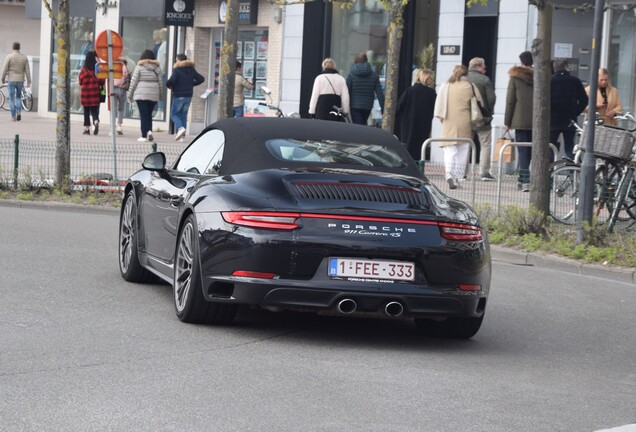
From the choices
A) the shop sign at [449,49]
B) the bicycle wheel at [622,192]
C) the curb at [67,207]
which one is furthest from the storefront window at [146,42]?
the bicycle wheel at [622,192]

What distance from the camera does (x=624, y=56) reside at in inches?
984

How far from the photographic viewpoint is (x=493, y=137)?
83.6 feet

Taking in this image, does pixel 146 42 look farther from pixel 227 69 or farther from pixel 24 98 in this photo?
pixel 227 69

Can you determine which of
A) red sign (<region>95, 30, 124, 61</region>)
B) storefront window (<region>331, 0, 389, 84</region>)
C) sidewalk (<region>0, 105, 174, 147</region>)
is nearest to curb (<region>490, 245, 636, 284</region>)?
red sign (<region>95, 30, 124, 61</region>)

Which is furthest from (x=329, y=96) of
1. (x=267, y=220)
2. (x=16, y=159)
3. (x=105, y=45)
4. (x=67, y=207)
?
(x=267, y=220)

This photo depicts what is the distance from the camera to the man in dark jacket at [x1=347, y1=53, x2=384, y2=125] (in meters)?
25.9

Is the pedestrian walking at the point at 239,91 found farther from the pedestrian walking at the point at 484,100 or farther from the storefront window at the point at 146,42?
the pedestrian walking at the point at 484,100

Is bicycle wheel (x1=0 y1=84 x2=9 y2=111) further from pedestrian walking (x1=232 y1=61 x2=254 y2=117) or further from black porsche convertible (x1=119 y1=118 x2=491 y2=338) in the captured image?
black porsche convertible (x1=119 y1=118 x2=491 y2=338)

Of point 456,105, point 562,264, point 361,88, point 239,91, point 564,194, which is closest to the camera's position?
point 562,264

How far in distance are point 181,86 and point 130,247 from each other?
67.0 ft

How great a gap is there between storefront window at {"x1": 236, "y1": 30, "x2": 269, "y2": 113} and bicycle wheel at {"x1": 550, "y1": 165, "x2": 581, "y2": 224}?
55.9 ft

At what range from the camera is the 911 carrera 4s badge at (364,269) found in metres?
8.09

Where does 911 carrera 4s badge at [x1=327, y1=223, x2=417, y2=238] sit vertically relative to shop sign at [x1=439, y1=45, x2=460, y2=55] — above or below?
below

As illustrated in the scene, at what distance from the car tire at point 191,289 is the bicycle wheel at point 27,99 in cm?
3858
